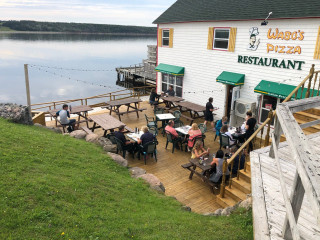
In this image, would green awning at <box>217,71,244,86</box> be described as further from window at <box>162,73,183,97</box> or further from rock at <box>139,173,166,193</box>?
rock at <box>139,173,166,193</box>

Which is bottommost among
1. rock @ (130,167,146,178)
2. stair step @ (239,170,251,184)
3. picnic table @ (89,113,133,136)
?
rock @ (130,167,146,178)

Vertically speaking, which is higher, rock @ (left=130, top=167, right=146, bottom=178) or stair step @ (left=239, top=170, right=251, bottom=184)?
stair step @ (left=239, top=170, right=251, bottom=184)

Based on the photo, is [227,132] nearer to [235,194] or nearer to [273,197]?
[235,194]

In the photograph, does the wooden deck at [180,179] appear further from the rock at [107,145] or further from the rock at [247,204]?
the rock at [247,204]

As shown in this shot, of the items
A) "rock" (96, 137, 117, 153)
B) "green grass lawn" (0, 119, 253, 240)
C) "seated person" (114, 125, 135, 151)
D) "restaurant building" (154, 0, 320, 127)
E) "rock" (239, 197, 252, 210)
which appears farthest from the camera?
"restaurant building" (154, 0, 320, 127)

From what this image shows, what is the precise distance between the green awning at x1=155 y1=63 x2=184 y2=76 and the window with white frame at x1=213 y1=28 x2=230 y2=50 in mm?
2738

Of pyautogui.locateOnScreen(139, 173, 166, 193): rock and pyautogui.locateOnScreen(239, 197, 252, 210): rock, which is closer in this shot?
pyautogui.locateOnScreen(239, 197, 252, 210): rock

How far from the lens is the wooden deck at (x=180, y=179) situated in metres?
6.95

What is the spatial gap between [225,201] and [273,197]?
2.67 meters

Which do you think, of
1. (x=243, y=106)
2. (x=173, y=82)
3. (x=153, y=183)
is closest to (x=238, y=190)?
(x=153, y=183)

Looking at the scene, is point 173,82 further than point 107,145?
Yes

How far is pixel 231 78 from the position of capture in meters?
12.2

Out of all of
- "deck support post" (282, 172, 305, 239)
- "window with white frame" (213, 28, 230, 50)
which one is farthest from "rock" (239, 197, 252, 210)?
"window with white frame" (213, 28, 230, 50)

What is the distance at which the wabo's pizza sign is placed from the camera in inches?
395
